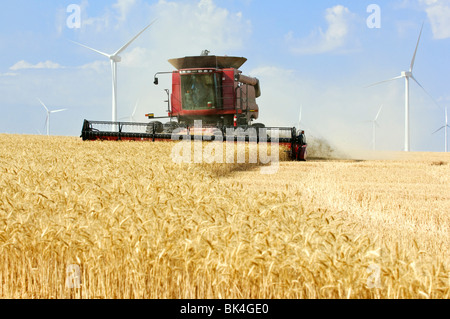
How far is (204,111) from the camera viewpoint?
19.6 m

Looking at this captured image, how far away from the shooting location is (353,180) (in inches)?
541

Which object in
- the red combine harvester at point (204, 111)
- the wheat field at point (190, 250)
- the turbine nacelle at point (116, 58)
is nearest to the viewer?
the wheat field at point (190, 250)

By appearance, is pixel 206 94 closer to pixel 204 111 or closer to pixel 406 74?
pixel 204 111

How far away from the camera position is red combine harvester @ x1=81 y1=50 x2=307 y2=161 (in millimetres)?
18672

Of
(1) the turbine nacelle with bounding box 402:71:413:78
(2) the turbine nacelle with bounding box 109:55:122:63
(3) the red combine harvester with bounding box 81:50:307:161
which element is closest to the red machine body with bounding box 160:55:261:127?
(3) the red combine harvester with bounding box 81:50:307:161

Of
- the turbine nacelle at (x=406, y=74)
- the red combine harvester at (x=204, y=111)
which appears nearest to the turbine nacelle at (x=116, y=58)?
the red combine harvester at (x=204, y=111)

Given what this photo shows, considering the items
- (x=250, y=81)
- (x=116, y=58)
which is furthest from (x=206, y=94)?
(x=116, y=58)

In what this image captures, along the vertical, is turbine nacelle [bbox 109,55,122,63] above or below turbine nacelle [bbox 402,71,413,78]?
above

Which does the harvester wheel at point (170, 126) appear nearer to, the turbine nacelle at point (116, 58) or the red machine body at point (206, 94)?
the red machine body at point (206, 94)

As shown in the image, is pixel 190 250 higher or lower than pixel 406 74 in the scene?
lower

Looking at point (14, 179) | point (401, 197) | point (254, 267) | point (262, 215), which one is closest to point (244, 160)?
point (401, 197)

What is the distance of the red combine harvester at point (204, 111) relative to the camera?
1867cm

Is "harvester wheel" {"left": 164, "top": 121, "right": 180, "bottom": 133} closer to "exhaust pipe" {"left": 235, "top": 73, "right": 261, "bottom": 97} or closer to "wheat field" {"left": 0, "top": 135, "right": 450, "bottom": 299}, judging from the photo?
"exhaust pipe" {"left": 235, "top": 73, "right": 261, "bottom": 97}
